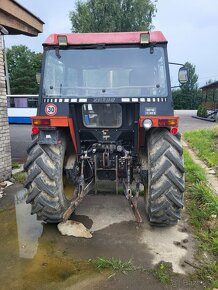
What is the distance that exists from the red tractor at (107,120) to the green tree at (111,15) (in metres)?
28.5

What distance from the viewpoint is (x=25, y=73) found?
42.4 metres

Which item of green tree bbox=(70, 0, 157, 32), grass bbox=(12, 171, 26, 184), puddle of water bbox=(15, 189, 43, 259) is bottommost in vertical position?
puddle of water bbox=(15, 189, 43, 259)

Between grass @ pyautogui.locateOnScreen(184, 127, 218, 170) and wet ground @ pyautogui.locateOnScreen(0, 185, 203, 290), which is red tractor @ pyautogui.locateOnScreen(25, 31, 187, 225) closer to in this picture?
wet ground @ pyautogui.locateOnScreen(0, 185, 203, 290)

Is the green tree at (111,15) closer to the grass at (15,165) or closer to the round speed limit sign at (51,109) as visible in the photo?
the grass at (15,165)

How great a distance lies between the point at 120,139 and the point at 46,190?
1240 millimetres

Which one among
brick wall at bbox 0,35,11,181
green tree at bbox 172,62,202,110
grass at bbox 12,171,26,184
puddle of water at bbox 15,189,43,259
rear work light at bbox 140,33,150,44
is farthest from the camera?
green tree at bbox 172,62,202,110

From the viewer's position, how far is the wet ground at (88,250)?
3.12 m

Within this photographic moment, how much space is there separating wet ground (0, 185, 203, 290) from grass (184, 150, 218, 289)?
136mm

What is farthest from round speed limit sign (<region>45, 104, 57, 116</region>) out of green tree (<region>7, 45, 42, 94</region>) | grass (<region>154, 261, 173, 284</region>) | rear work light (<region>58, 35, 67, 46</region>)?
Result: green tree (<region>7, 45, 42, 94</region>)

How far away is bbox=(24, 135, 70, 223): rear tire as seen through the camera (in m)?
4.02

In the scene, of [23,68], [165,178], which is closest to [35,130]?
[165,178]

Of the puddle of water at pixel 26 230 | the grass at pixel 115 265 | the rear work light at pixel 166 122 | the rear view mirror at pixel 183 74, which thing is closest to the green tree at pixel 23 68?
the puddle of water at pixel 26 230

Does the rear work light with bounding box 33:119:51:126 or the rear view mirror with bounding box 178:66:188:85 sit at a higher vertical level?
the rear view mirror with bounding box 178:66:188:85

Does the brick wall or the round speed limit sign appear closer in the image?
the round speed limit sign
